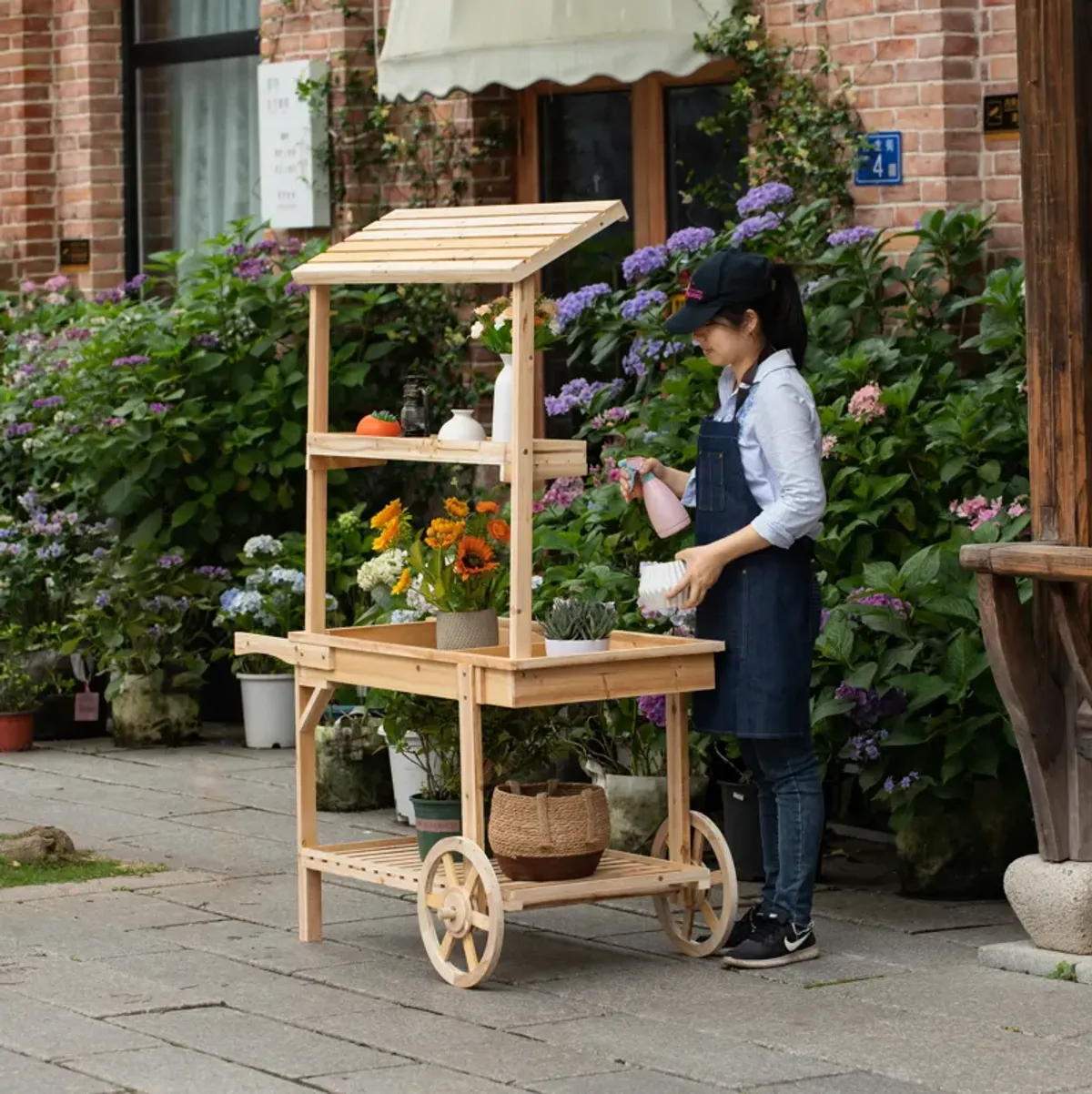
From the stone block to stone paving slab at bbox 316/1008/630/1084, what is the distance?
1.35 metres

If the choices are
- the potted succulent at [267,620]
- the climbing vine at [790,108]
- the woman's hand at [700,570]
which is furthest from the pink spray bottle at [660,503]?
the potted succulent at [267,620]

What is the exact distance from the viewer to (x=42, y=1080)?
501 centimetres

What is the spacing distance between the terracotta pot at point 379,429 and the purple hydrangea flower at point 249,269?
4.09 metres

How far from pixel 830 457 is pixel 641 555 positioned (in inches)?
25.9

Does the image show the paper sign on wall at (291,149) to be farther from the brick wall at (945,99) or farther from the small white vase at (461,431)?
the small white vase at (461,431)

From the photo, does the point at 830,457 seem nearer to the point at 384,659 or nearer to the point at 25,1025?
the point at 384,659

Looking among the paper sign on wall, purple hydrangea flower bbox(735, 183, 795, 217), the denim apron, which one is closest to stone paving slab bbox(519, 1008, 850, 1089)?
the denim apron

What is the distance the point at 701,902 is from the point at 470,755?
31.0 inches

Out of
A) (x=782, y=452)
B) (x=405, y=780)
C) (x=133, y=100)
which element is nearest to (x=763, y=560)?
(x=782, y=452)

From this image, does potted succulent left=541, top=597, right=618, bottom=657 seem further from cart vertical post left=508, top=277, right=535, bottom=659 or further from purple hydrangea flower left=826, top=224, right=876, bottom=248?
purple hydrangea flower left=826, top=224, right=876, bottom=248

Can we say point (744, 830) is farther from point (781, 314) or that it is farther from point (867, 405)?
point (781, 314)

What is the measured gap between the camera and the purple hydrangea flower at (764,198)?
8.46 m

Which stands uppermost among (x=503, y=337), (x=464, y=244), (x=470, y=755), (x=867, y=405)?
(x=464, y=244)

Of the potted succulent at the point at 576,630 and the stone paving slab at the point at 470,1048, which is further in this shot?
the potted succulent at the point at 576,630
